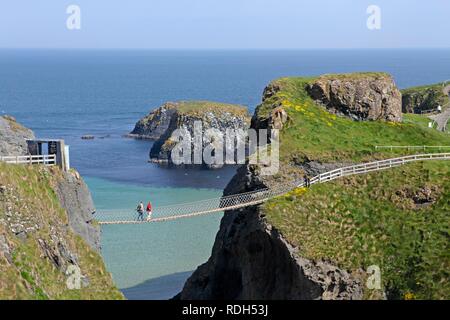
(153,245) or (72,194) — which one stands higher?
(72,194)

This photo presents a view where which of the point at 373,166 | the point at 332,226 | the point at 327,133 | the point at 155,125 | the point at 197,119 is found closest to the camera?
the point at 332,226

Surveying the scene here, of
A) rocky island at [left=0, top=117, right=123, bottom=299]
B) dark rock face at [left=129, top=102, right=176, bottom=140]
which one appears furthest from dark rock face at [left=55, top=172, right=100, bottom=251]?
dark rock face at [left=129, top=102, right=176, bottom=140]

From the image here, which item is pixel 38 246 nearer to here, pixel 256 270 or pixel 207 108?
pixel 256 270

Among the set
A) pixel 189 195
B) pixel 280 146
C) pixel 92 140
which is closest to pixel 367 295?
pixel 280 146

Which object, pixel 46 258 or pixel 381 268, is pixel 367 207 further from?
pixel 46 258

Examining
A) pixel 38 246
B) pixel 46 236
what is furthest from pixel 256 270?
pixel 38 246

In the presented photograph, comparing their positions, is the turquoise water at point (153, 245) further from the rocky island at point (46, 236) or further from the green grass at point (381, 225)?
the rocky island at point (46, 236)

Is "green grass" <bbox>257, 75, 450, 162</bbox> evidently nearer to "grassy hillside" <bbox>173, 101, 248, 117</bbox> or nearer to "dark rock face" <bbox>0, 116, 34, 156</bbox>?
"dark rock face" <bbox>0, 116, 34, 156</bbox>
